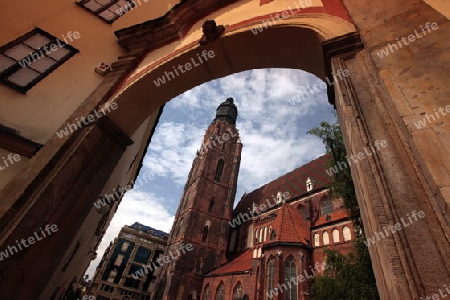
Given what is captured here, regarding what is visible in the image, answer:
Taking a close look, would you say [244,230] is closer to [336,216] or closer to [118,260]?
[336,216]

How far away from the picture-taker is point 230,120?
44.6 metres

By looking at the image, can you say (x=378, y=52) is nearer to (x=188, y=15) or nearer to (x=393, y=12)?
(x=393, y=12)

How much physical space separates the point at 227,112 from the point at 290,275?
3271 centimetres

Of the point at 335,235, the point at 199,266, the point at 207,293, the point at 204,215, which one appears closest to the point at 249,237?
the point at 204,215

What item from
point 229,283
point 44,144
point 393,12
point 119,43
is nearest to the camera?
point 393,12

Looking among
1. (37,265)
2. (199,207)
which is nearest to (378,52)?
(37,265)

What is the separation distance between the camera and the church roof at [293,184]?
2738 centimetres

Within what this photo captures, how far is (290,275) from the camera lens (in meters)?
17.0

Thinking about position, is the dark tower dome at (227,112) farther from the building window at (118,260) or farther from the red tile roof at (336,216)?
the building window at (118,260)

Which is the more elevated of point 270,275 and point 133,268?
point 133,268

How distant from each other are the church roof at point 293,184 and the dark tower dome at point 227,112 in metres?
14.4

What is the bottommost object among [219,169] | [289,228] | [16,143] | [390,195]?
[390,195]

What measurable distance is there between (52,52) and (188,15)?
3.11 m

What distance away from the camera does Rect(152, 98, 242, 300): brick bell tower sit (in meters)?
26.0
